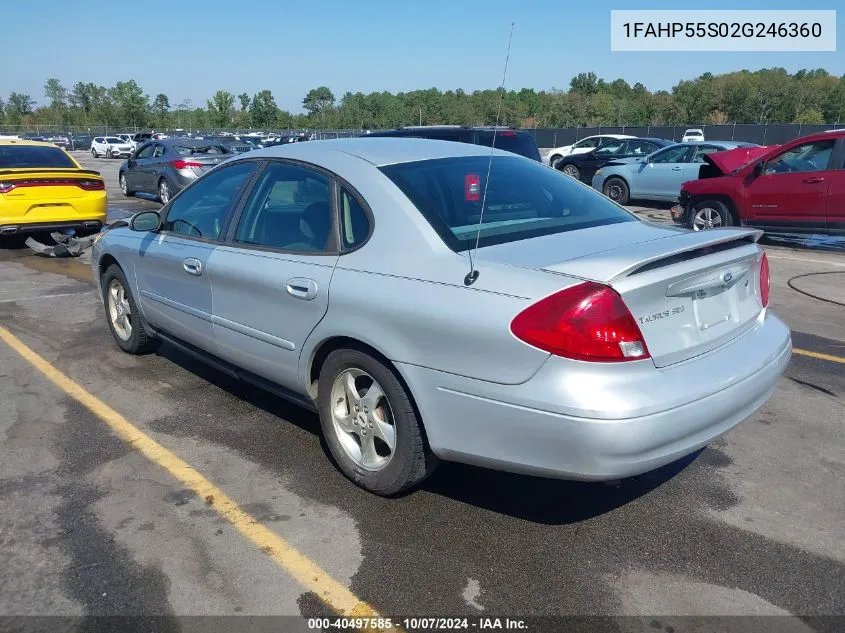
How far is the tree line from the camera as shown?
67.1 m

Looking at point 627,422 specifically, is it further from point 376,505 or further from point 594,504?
point 376,505

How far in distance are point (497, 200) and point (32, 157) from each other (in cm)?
961

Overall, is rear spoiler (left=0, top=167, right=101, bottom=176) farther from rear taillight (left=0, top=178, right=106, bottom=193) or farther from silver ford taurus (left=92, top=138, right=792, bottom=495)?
silver ford taurus (left=92, top=138, right=792, bottom=495)

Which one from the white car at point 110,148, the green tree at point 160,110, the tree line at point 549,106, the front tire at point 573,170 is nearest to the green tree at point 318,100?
the tree line at point 549,106

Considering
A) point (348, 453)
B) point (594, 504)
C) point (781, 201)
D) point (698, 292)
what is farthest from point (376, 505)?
point (781, 201)

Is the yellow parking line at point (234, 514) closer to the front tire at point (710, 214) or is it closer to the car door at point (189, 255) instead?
the car door at point (189, 255)

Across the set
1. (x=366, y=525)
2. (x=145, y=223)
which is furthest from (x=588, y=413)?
(x=145, y=223)

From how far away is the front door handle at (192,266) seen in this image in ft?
14.5

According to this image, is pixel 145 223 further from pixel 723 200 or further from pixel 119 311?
pixel 723 200

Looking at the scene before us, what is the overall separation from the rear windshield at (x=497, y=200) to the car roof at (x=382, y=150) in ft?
0.25

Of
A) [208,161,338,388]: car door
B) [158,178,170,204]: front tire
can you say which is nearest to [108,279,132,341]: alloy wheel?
[208,161,338,388]: car door

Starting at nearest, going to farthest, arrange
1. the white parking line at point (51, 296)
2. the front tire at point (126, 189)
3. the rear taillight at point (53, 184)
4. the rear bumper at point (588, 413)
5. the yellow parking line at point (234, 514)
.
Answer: the rear bumper at point (588, 413) < the yellow parking line at point (234, 514) < the white parking line at point (51, 296) < the rear taillight at point (53, 184) < the front tire at point (126, 189)

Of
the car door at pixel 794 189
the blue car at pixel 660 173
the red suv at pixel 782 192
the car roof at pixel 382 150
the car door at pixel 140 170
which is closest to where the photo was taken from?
the car roof at pixel 382 150

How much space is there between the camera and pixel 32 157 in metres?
10.9
